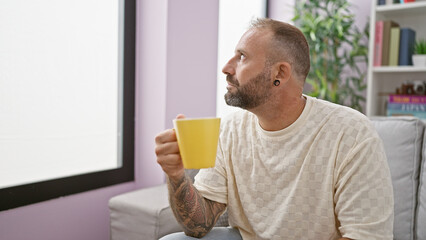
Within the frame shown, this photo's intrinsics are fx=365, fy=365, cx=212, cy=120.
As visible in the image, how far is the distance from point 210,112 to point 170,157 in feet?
4.72

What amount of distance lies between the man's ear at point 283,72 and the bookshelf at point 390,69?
1.67 m

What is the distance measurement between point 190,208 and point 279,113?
41 cm

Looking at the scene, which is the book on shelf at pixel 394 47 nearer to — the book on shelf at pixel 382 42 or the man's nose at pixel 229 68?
the book on shelf at pixel 382 42

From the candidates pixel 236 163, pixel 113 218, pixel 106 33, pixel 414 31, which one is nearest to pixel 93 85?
pixel 106 33

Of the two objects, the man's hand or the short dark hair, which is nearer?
the man's hand

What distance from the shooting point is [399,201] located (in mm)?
1438

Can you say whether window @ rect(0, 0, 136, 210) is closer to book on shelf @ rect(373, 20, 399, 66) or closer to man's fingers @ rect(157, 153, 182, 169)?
man's fingers @ rect(157, 153, 182, 169)

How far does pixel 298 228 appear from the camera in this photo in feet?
3.59

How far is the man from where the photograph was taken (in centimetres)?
100

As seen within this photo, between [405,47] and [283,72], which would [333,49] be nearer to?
[405,47]

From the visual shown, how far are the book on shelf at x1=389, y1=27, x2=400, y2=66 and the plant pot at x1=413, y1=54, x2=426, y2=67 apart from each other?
11cm

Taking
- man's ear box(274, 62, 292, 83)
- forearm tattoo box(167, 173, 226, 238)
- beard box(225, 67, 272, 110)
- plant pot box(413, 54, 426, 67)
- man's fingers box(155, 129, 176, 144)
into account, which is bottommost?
Result: forearm tattoo box(167, 173, 226, 238)

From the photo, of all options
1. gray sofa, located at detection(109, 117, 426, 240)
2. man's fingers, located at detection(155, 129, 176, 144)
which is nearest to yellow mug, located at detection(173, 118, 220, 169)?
man's fingers, located at detection(155, 129, 176, 144)

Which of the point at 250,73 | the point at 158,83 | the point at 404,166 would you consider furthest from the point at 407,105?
the point at 250,73
